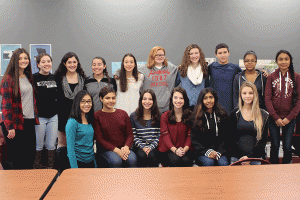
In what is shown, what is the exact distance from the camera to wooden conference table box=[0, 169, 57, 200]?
4.09 feet

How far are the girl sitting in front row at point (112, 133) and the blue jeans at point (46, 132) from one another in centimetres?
63

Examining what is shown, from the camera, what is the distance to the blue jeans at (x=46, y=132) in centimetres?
286

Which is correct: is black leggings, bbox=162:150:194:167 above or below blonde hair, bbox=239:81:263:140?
below

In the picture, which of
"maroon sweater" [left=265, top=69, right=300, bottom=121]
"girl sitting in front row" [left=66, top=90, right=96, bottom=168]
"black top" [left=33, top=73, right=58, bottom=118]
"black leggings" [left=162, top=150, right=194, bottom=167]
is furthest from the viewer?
"maroon sweater" [left=265, top=69, right=300, bottom=121]

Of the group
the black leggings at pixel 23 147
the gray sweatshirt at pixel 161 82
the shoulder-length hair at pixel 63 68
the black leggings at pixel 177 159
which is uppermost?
the shoulder-length hair at pixel 63 68

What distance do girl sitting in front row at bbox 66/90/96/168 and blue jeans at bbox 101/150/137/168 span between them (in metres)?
0.14

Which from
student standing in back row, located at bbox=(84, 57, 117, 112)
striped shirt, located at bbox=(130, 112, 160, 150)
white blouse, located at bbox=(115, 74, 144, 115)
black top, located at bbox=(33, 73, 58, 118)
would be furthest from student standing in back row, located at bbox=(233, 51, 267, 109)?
black top, located at bbox=(33, 73, 58, 118)

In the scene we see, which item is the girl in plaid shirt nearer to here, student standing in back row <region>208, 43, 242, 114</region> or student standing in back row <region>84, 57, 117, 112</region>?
student standing in back row <region>84, 57, 117, 112</region>

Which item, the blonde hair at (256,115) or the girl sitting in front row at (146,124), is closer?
the blonde hair at (256,115)

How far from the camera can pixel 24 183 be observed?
1.38m

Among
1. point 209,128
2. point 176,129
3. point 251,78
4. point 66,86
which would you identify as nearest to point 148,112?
point 176,129

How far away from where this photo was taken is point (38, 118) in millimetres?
2848

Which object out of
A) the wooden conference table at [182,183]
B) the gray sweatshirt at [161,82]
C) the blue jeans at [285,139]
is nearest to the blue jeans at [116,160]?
the gray sweatshirt at [161,82]

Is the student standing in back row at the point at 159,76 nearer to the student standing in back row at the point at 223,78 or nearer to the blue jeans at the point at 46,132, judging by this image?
the student standing in back row at the point at 223,78
